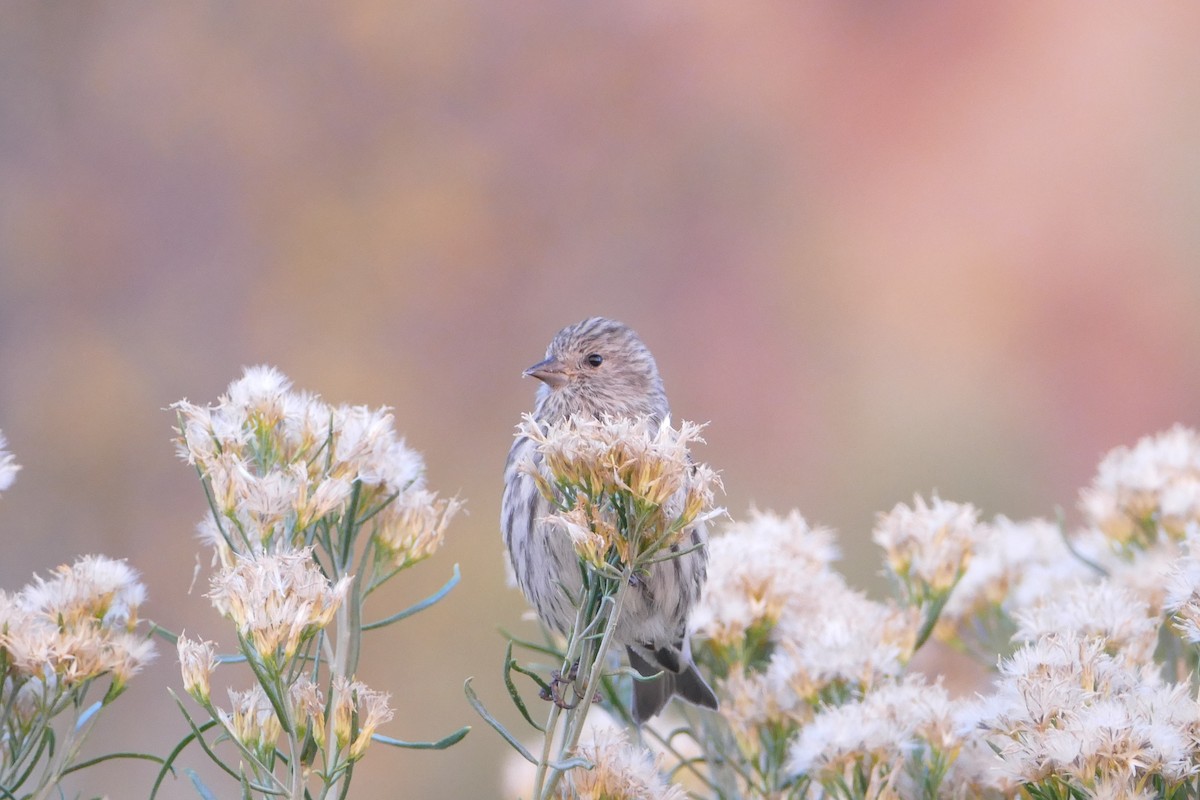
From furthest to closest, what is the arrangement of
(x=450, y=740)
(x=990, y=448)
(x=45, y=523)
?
1. (x=990, y=448)
2. (x=45, y=523)
3. (x=450, y=740)

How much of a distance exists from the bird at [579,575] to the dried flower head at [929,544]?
19cm

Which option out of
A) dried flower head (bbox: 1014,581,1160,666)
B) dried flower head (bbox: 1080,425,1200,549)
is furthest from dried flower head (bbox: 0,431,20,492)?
dried flower head (bbox: 1080,425,1200,549)

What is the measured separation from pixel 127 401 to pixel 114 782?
0.87m

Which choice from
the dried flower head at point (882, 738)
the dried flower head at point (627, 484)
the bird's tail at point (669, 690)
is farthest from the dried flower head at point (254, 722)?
the bird's tail at point (669, 690)

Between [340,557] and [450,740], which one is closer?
[450,740]

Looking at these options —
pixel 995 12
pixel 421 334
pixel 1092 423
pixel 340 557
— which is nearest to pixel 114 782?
pixel 421 334

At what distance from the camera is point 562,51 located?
9.99 ft

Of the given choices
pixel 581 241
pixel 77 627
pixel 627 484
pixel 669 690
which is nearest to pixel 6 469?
pixel 77 627

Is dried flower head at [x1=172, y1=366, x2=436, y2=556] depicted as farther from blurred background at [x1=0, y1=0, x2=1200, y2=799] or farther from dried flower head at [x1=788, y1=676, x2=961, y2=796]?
blurred background at [x1=0, y1=0, x2=1200, y2=799]

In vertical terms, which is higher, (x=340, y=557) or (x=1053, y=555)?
(x=1053, y=555)

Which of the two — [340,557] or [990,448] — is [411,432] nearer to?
[990,448]

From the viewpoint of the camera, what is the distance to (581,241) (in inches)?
118

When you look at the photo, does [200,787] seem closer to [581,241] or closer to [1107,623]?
[1107,623]

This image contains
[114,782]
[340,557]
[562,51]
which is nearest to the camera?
[340,557]
